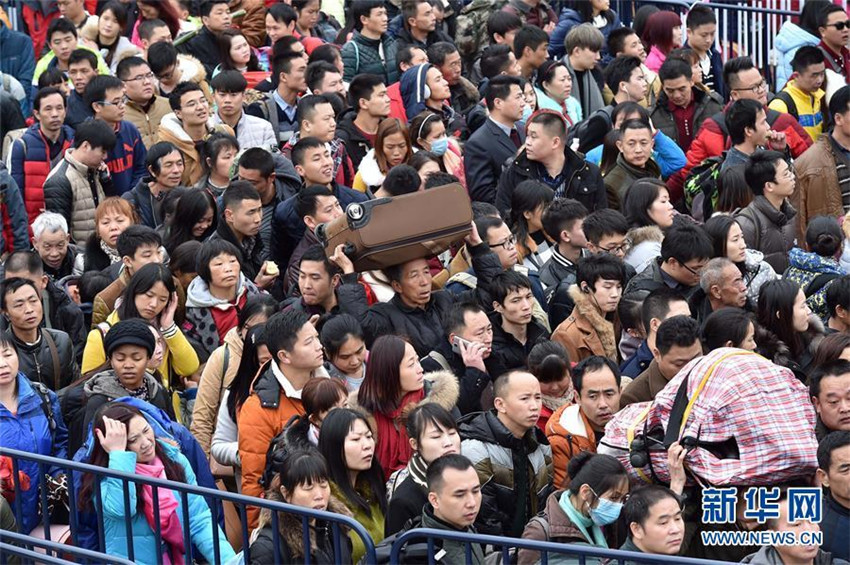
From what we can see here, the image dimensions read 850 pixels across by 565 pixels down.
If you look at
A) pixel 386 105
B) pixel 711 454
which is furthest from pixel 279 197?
pixel 711 454

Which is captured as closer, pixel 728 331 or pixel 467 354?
pixel 728 331

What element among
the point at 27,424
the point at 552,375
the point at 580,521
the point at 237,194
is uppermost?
the point at 237,194

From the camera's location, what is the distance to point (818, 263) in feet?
27.9

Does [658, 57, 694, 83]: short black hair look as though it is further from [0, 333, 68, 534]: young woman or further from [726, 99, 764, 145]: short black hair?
[0, 333, 68, 534]: young woman

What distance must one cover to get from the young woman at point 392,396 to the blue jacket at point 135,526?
0.88 metres

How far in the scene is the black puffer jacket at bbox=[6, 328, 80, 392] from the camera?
786cm

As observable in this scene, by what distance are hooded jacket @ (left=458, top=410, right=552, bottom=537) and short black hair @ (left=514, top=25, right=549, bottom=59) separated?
6.06 meters

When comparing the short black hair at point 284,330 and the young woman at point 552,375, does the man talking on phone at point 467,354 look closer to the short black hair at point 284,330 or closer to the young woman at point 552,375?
the young woman at point 552,375

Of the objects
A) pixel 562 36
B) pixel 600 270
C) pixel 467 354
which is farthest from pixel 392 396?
pixel 562 36

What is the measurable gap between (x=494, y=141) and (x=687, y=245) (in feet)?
8.00

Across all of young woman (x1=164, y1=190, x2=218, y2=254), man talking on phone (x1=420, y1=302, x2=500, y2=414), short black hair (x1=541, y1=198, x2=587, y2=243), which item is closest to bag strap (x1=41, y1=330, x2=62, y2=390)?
young woman (x1=164, y1=190, x2=218, y2=254)

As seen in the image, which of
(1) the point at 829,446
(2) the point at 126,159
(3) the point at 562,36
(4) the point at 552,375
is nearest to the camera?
(1) the point at 829,446

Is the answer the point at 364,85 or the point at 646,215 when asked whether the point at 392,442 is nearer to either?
the point at 646,215

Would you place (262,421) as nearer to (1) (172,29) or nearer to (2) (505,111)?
(2) (505,111)
